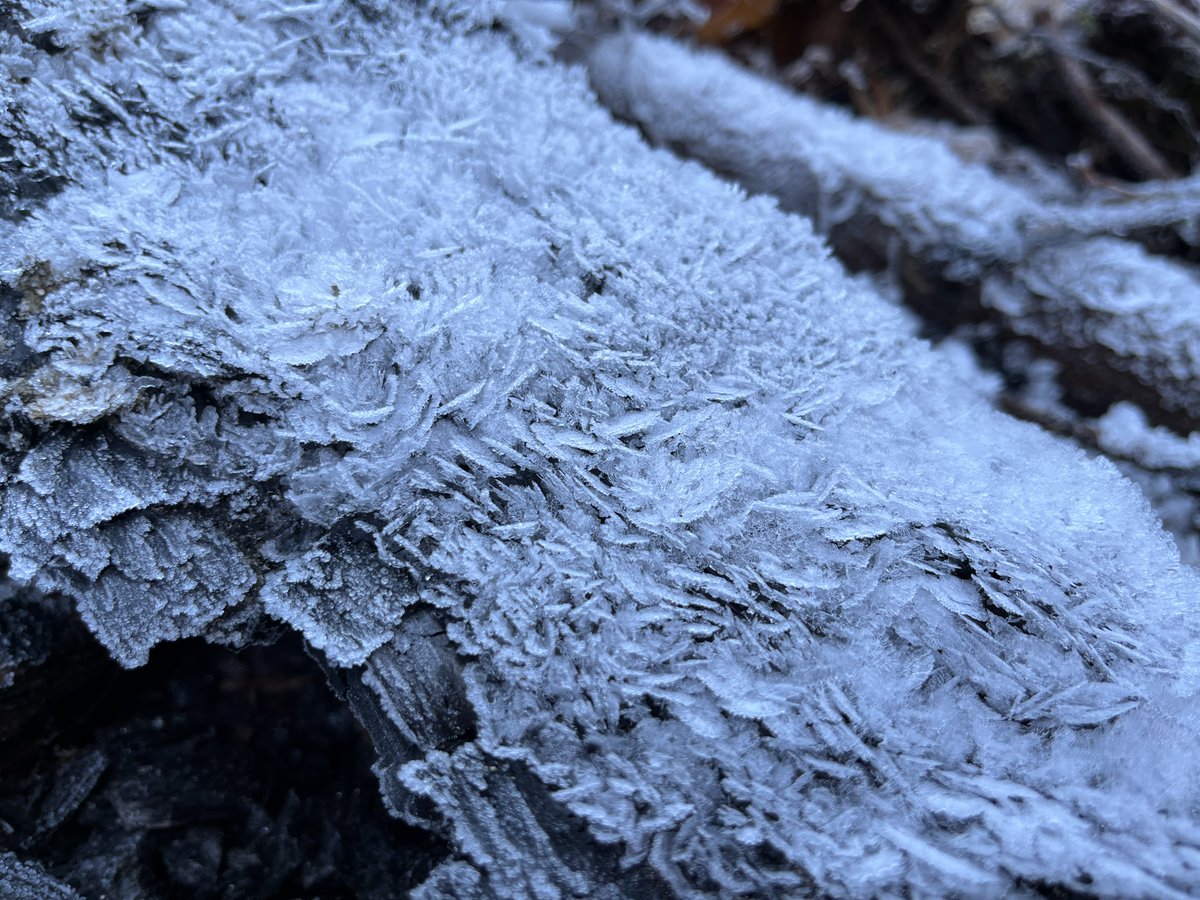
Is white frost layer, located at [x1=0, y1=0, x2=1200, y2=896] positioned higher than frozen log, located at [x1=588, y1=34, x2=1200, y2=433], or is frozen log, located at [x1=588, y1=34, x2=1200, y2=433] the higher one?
frozen log, located at [x1=588, y1=34, x2=1200, y2=433]

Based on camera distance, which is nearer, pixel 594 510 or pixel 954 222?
pixel 594 510

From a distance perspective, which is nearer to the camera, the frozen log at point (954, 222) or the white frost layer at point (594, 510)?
the white frost layer at point (594, 510)

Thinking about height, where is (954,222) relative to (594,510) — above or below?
above

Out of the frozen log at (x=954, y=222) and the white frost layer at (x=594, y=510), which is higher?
the frozen log at (x=954, y=222)

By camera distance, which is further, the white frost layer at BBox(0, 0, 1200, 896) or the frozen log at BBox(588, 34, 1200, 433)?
the frozen log at BBox(588, 34, 1200, 433)
